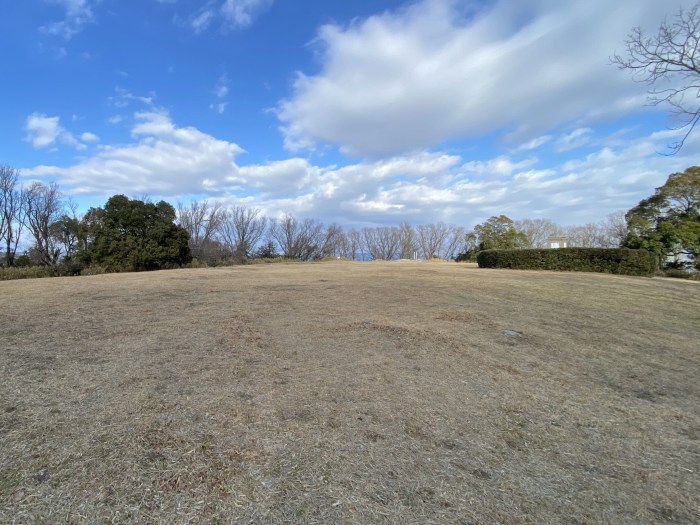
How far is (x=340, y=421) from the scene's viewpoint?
2.61 meters

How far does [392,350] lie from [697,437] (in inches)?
104

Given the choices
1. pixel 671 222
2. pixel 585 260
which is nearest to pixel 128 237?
pixel 585 260

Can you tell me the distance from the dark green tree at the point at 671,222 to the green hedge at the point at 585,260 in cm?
304

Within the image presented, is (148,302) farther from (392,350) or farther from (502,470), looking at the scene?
(502,470)

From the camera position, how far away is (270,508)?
1.74 m

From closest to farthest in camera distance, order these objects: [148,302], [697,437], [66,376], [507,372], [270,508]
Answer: [270,508] < [697,437] < [66,376] < [507,372] < [148,302]

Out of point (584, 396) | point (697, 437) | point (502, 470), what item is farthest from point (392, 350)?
point (697, 437)

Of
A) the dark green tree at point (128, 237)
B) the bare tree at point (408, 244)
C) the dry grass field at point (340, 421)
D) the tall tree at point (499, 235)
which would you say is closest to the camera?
the dry grass field at point (340, 421)

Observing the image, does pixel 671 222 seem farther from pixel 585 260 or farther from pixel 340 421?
pixel 340 421

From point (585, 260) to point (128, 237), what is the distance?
20.7 m

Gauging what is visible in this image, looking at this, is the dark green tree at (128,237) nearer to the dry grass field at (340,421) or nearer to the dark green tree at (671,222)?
the dry grass field at (340,421)

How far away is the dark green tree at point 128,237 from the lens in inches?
650

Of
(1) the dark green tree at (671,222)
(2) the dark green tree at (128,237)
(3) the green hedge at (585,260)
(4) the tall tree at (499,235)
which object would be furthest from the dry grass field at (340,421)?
(4) the tall tree at (499,235)

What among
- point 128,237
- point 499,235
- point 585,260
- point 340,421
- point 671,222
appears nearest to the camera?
point 340,421
